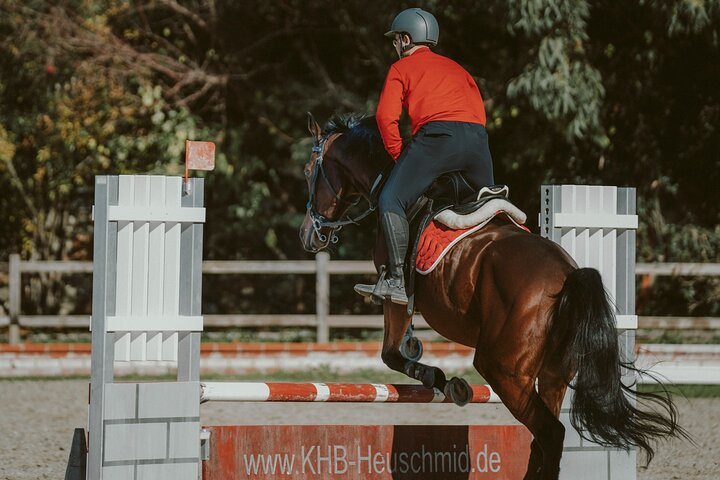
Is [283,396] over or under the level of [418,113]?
under

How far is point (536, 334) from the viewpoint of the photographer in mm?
4699

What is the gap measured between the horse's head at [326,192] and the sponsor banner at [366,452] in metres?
1.18

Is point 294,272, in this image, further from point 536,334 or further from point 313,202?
point 536,334

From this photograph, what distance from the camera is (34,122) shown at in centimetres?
1609

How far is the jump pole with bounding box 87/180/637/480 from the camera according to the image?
4.85m

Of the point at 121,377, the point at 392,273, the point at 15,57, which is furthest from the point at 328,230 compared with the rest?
the point at 15,57

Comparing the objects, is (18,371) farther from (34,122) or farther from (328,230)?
(328,230)

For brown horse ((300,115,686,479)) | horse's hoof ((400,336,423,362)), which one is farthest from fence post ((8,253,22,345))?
brown horse ((300,115,686,479))

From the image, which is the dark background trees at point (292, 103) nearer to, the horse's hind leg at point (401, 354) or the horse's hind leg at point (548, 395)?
the horse's hind leg at point (401, 354)

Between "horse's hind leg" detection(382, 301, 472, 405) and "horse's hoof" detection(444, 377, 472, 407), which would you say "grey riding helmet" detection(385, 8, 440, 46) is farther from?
"horse's hoof" detection(444, 377, 472, 407)

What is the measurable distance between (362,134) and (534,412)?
1862 mm

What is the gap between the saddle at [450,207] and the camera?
17.0ft

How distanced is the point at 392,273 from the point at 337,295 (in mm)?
12204

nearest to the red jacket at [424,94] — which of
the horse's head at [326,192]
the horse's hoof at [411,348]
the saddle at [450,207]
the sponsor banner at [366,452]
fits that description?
the saddle at [450,207]
